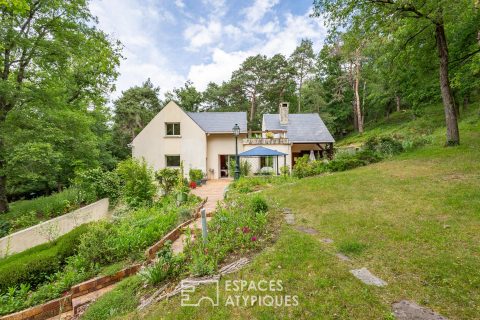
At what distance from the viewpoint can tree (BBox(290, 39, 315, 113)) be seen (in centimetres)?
3050

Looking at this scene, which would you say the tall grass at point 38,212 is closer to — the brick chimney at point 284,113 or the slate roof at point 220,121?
the slate roof at point 220,121

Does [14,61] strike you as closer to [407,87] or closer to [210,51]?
[210,51]

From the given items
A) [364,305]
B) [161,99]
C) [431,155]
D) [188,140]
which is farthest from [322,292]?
[161,99]

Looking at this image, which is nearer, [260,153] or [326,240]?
→ [326,240]

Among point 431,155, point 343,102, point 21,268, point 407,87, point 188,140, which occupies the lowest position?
point 21,268

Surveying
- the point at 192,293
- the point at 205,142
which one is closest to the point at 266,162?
the point at 205,142

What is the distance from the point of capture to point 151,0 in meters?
9.41

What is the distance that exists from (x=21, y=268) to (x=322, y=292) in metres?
5.23

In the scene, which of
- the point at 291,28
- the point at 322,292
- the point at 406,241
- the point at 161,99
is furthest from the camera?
the point at 161,99

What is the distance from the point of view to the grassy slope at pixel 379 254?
2.43m

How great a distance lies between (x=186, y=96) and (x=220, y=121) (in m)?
15.7

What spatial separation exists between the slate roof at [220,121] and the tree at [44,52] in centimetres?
814

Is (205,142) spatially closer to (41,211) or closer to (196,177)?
(196,177)

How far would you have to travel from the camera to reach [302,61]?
31297 millimetres
